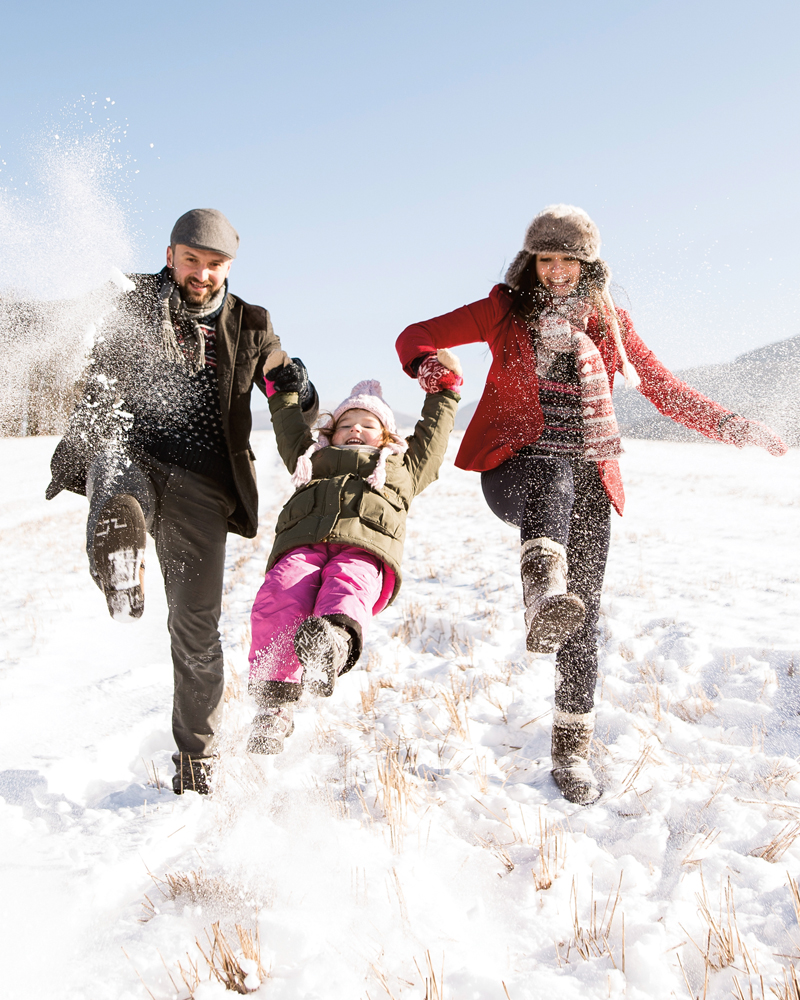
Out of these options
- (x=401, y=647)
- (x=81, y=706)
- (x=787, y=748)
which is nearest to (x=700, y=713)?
(x=787, y=748)

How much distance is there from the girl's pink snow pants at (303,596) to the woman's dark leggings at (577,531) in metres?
0.61

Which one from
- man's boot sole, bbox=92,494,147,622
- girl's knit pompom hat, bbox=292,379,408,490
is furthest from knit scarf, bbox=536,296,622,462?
man's boot sole, bbox=92,494,147,622

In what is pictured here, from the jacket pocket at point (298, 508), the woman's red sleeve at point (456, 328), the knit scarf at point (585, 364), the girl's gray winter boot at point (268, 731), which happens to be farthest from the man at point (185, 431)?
the knit scarf at point (585, 364)

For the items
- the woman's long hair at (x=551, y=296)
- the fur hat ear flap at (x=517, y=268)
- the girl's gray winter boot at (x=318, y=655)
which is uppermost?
the fur hat ear flap at (x=517, y=268)

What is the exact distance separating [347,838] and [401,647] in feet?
6.87

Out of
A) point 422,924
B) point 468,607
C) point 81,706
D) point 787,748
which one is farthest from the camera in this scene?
point 468,607

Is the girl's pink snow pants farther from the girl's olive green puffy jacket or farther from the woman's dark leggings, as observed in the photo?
the woman's dark leggings

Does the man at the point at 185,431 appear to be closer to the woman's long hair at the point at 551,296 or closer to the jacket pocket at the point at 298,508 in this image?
the jacket pocket at the point at 298,508

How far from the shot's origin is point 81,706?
133 inches

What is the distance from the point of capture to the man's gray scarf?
8.66 ft

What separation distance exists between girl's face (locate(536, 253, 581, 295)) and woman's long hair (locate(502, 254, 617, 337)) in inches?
1.0

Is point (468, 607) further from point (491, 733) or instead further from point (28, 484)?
point (28, 484)

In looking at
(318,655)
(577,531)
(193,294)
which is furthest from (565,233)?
(318,655)

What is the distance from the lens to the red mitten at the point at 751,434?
8.13 feet
